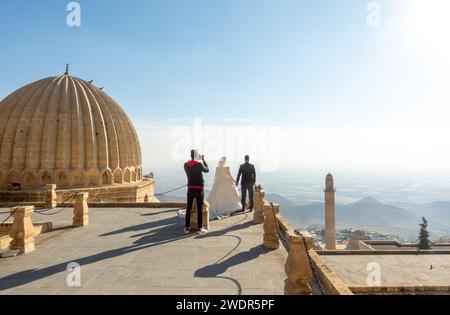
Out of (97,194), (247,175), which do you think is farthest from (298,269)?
A: (97,194)

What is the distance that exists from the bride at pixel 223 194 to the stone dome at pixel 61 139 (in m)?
8.74

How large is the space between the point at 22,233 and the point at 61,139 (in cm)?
1075

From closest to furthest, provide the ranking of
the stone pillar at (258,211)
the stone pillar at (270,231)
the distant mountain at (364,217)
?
the stone pillar at (270,231)
the stone pillar at (258,211)
the distant mountain at (364,217)

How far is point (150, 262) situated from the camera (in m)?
5.95

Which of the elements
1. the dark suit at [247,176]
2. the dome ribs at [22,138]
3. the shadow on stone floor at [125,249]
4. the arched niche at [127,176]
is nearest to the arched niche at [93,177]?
the arched niche at [127,176]

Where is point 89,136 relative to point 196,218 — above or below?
above

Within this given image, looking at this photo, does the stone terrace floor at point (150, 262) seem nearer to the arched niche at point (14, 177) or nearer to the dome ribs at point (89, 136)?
the dome ribs at point (89, 136)

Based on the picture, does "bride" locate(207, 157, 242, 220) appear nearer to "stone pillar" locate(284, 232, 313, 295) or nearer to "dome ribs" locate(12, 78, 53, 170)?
"stone pillar" locate(284, 232, 313, 295)

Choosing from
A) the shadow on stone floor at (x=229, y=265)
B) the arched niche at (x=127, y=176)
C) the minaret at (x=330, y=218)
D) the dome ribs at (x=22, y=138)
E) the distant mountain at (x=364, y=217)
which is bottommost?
the distant mountain at (x=364, y=217)

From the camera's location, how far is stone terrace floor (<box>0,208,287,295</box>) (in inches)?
189

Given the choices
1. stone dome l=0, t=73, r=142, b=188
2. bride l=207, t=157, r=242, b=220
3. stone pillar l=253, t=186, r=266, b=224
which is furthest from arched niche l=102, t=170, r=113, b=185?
stone pillar l=253, t=186, r=266, b=224

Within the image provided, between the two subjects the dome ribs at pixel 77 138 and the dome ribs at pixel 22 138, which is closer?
the dome ribs at pixel 22 138

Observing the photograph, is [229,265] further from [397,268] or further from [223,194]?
[397,268]

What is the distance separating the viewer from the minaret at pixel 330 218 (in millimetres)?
28984
